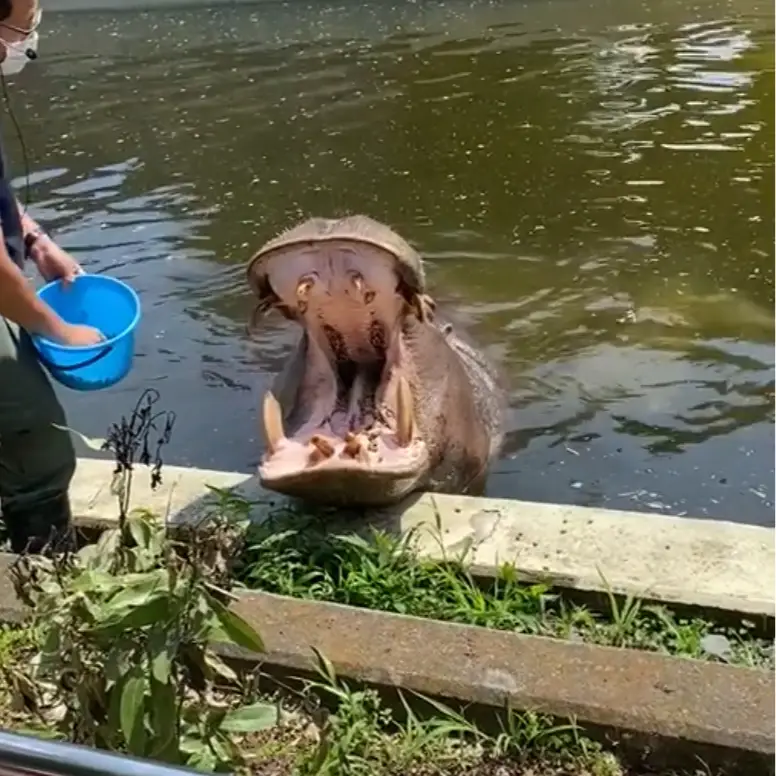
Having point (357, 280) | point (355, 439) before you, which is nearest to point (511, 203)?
point (357, 280)

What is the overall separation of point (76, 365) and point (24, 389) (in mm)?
142

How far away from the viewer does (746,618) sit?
111 inches

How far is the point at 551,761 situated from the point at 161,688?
2.82ft

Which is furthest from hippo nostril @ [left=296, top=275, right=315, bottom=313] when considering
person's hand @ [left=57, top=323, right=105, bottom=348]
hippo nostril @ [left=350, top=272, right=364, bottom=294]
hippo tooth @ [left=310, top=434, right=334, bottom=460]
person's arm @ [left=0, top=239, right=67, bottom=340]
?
person's arm @ [left=0, top=239, right=67, bottom=340]

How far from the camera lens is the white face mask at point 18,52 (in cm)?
306

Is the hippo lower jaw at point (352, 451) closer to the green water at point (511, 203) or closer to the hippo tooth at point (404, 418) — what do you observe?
the hippo tooth at point (404, 418)

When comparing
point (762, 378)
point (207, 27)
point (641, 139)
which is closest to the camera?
point (762, 378)

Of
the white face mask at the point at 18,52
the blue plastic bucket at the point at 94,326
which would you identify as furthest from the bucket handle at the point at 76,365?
the white face mask at the point at 18,52

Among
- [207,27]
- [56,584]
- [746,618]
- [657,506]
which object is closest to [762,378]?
[657,506]

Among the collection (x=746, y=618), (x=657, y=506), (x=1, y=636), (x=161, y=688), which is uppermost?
(x=161, y=688)

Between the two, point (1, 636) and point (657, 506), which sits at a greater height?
point (1, 636)

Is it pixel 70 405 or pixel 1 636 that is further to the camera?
pixel 70 405

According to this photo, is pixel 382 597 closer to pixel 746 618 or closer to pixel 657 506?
pixel 746 618

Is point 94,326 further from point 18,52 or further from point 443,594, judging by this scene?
point 443,594
